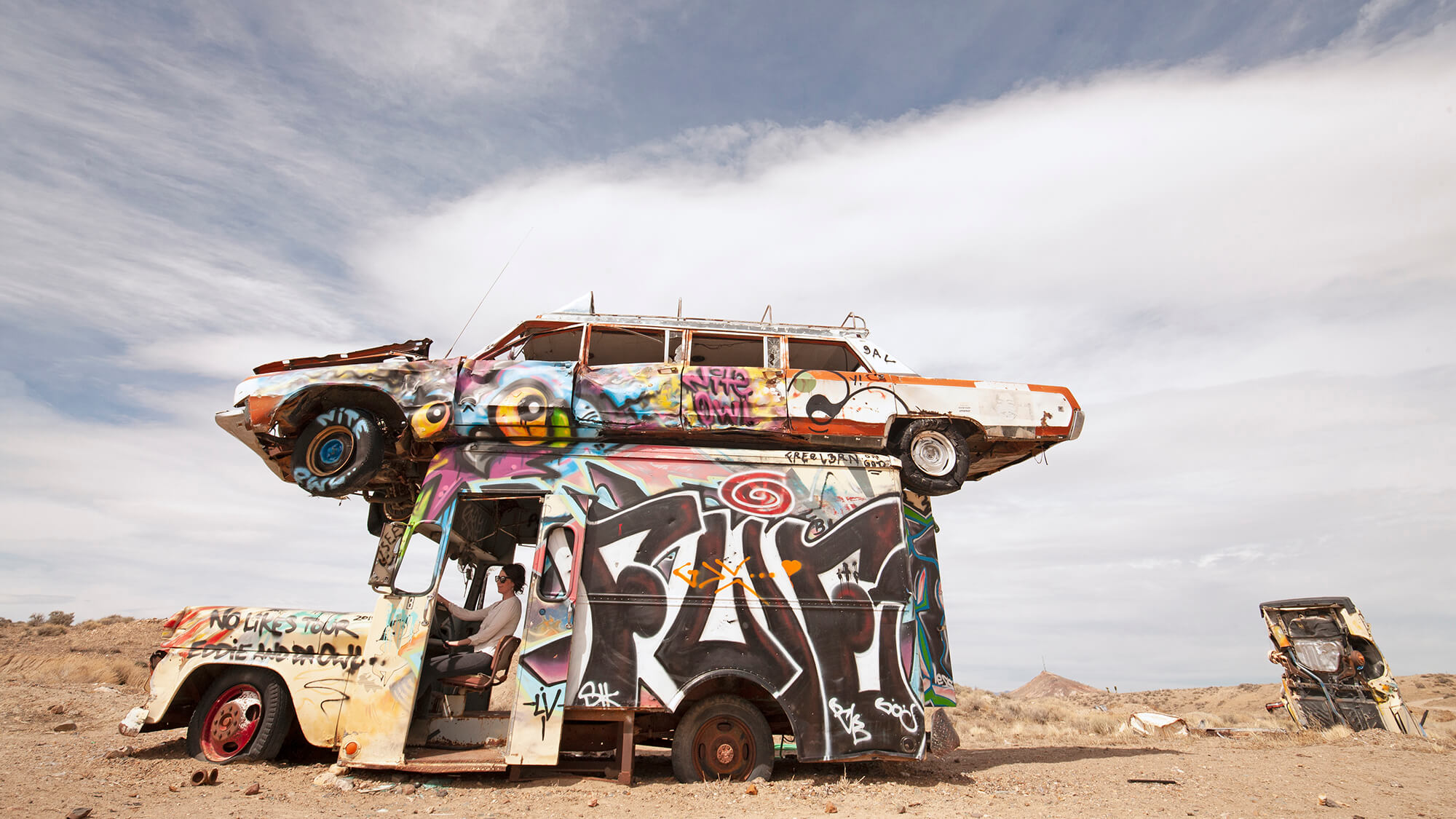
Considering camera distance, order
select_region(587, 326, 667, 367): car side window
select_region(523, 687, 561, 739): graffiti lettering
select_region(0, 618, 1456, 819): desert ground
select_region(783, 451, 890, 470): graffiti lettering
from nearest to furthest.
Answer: select_region(0, 618, 1456, 819): desert ground
select_region(523, 687, 561, 739): graffiti lettering
select_region(783, 451, 890, 470): graffiti lettering
select_region(587, 326, 667, 367): car side window

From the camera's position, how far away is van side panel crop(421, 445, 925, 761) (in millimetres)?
6906

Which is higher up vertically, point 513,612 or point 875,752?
point 513,612

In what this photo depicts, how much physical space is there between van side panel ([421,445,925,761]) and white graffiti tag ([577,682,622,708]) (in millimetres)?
10

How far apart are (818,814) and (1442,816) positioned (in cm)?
542

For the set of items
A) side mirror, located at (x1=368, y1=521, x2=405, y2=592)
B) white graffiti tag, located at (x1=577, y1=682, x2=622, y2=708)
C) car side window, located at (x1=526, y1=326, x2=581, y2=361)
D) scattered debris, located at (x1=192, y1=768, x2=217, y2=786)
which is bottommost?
scattered debris, located at (x1=192, y1=768, x2=217, y2=786)

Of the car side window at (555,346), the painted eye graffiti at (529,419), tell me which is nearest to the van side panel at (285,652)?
the painted eye graffiti at (529,419)

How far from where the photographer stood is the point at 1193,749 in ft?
33.7

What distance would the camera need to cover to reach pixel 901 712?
708 cm

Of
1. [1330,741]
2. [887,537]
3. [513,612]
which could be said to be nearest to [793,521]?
[887,537]

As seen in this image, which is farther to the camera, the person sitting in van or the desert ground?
the person sitting in van

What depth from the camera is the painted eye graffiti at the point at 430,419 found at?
304 inches

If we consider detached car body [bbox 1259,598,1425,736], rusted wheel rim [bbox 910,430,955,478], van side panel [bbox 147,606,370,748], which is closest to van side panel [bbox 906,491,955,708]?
rusted wheel rim [bbox 910,430,955,478]

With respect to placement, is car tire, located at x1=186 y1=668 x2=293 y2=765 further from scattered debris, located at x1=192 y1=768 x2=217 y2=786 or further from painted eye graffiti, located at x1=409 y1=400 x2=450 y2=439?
painted eye graffiti, located at x1=409 y1=400 x2=450 y2=439

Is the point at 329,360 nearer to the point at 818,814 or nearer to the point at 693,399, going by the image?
the point at 693,399
